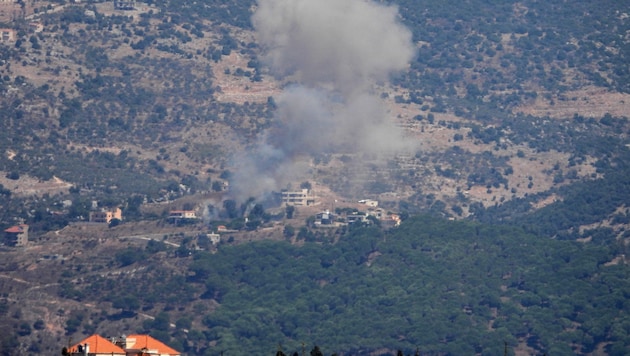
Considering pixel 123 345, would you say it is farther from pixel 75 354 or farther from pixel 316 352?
pixel 316 352

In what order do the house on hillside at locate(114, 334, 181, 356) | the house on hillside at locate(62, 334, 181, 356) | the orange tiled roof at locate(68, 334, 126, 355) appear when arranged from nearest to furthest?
the house on hillside at locate(62, 334, 181, 356)
the orange tiled roof at locate(68, 334, 126, 355)
the house on hillside at locate(114, 334, 181, 356)

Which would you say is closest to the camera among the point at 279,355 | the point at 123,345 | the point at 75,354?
the point at 279,355

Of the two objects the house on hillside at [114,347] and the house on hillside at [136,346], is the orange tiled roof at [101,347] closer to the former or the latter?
the house on hillside at [114,347]

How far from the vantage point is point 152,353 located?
195000mm

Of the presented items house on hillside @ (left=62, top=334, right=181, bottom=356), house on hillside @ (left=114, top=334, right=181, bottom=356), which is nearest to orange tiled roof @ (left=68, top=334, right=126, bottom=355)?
house on hillside @ (left=62, top=334, right=181, bottom=356)

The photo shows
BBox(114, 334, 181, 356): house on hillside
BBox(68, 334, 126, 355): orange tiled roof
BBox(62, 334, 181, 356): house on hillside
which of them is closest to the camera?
BBox(62, 334, 181, 356): house on hillside

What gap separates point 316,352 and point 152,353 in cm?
2912

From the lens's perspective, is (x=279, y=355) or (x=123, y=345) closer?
(x=279, y=355)

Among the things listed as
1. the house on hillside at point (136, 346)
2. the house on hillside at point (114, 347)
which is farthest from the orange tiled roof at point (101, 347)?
the house on hillside at point (136, 346)

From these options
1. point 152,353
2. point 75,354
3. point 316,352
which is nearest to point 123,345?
point 152,353

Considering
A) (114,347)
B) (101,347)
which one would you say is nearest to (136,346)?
(114,347)

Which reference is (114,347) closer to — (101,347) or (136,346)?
(101,347)

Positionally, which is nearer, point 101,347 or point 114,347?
point 101,347

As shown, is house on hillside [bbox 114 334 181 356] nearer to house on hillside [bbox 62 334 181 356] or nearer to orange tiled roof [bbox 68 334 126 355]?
house on hillside [bbox 62 334 181 356]
